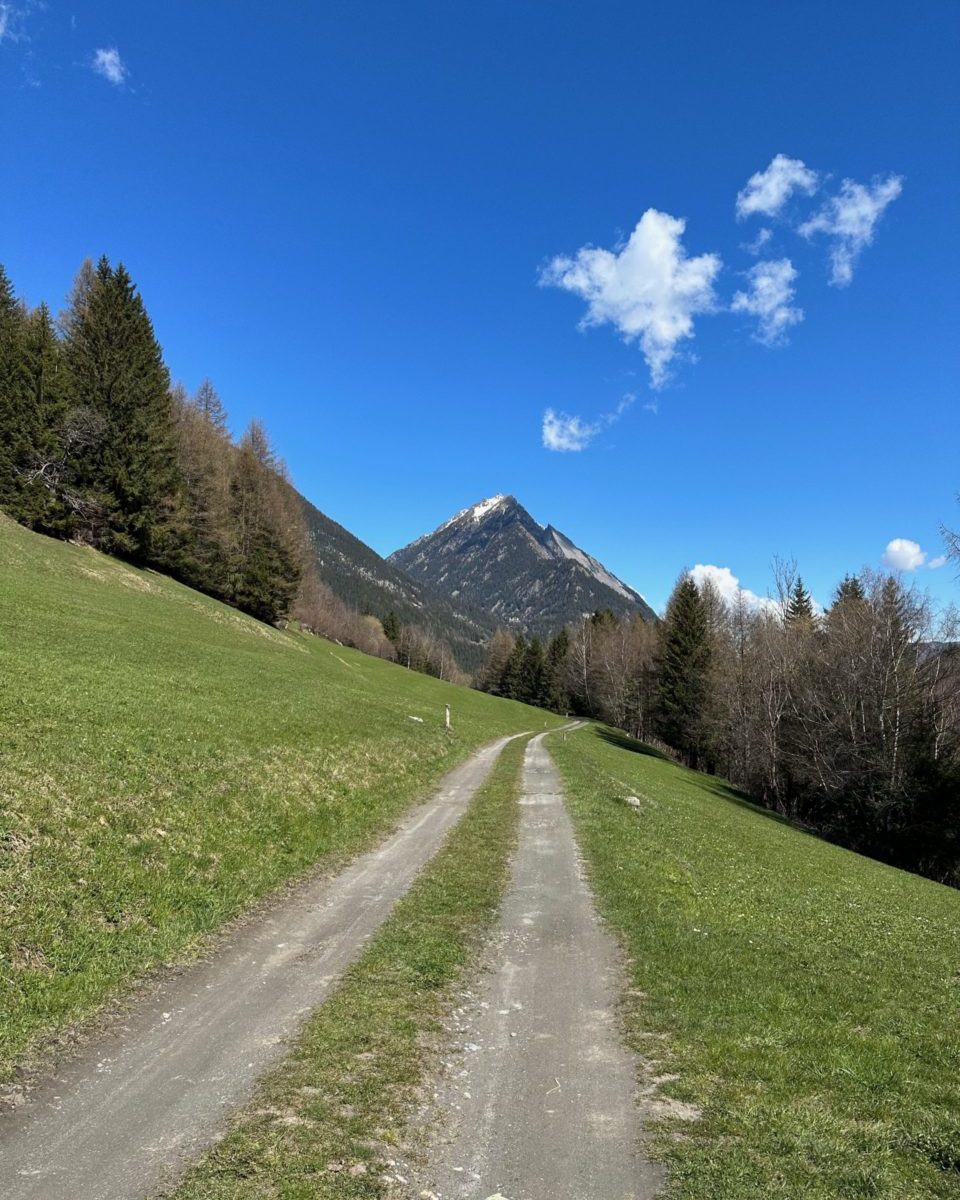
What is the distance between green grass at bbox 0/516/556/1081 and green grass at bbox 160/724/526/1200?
8.31 feet

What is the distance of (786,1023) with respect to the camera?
8.04 m

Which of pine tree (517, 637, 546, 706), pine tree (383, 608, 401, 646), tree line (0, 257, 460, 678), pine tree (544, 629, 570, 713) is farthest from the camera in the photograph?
pine tree (383, 608, 401, 646)

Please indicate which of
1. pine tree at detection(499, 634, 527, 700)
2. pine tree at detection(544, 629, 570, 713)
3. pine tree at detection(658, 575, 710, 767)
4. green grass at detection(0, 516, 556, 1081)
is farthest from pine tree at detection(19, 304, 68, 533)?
pine tree at detection(499, 634, 527, 700)

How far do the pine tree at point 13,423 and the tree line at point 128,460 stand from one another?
7 cm

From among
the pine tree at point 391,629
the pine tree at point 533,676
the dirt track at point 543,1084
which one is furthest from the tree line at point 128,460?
the pine tree at point 391,629

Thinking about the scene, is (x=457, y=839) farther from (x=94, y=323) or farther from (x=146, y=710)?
(x=94, y=323)

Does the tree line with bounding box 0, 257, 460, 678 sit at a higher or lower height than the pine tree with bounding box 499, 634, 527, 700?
higher

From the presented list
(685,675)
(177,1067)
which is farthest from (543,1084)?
(685,675)

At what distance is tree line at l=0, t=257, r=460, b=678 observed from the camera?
44.8m

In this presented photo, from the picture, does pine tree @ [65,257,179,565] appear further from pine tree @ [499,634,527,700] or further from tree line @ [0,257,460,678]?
pine tree @ [499,634,527,700]

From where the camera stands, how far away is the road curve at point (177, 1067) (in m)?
4.87

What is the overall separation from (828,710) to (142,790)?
1846 inches

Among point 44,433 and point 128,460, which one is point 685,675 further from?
point 44,433

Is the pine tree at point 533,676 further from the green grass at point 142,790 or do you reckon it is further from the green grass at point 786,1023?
the green grass at point 786,1023
